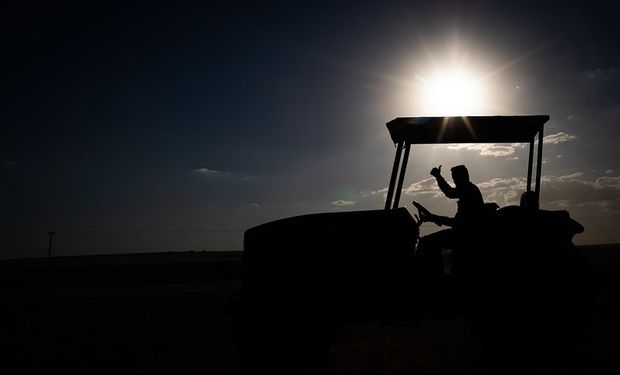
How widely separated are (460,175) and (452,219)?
0.53 m

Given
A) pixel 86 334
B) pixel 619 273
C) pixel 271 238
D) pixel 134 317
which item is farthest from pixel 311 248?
pixel 619 273

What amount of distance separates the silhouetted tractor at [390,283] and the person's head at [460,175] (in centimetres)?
66

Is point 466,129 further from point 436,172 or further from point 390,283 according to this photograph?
point 390,283

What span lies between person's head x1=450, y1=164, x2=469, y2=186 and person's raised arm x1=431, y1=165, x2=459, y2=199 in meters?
0.12

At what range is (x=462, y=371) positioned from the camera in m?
4.64

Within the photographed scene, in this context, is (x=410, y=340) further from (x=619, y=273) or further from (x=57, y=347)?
(x=619, y=273)

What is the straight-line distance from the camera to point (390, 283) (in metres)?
3.48

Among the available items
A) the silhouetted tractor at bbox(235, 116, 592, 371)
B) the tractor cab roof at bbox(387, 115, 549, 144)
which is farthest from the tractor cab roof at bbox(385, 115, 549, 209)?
the silhouetted tractor at bbox(235, 116, 592, 371)

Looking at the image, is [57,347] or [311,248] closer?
[311,248]

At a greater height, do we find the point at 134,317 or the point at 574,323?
the point at 574,323

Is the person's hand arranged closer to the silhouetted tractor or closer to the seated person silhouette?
the seated person silhouette

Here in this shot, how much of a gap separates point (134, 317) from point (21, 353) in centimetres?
355

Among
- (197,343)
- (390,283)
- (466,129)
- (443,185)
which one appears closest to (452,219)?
(443,185)

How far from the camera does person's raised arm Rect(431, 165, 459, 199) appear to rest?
4547 mm
